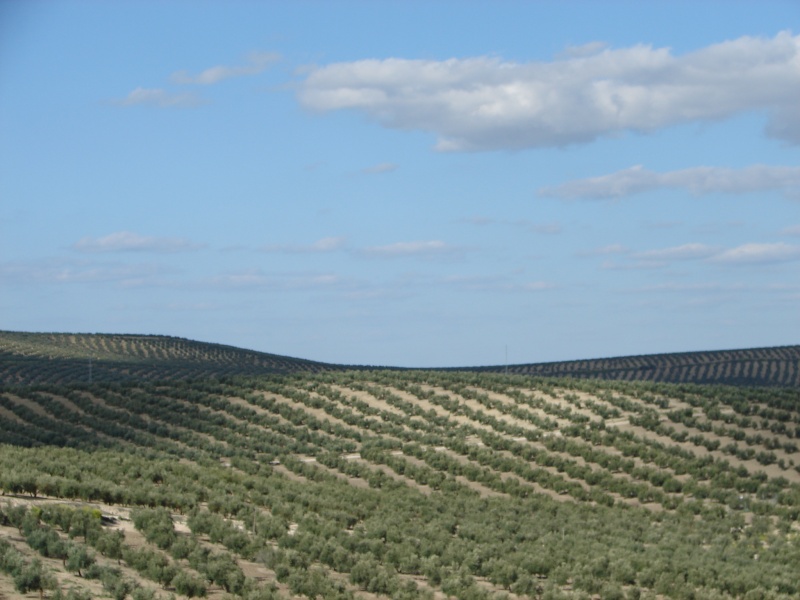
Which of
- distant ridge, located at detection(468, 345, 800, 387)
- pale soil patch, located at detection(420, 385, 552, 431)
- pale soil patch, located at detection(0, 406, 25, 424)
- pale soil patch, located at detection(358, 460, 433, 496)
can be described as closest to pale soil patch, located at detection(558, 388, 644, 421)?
pale soil patch, located at detection(420, 385, 552, 431)

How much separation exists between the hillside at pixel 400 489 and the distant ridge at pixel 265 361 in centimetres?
3546

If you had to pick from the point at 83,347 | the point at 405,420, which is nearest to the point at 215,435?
the point at 405,420

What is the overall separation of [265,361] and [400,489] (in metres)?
86.9

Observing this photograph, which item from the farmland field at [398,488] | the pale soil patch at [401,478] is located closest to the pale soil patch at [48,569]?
the farmland field at [398,488]

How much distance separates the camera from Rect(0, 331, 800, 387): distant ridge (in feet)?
318

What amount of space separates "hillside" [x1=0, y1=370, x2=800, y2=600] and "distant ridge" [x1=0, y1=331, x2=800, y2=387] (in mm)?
35459

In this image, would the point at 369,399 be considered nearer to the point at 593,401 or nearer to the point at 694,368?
the point at 593,401

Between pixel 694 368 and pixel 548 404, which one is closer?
pixel 548 404

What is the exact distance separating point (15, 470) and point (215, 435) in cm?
2172

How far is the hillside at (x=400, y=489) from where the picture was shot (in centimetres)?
2119

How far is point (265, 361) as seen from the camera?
124 meters

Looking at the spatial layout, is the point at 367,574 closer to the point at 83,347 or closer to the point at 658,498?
the point at 658,498

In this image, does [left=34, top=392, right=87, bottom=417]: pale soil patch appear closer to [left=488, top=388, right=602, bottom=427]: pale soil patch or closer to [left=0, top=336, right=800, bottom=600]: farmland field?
[left=0, top=336, right=800, bottom=600]: farmland field

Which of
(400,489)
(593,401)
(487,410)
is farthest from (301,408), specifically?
(400,489)
